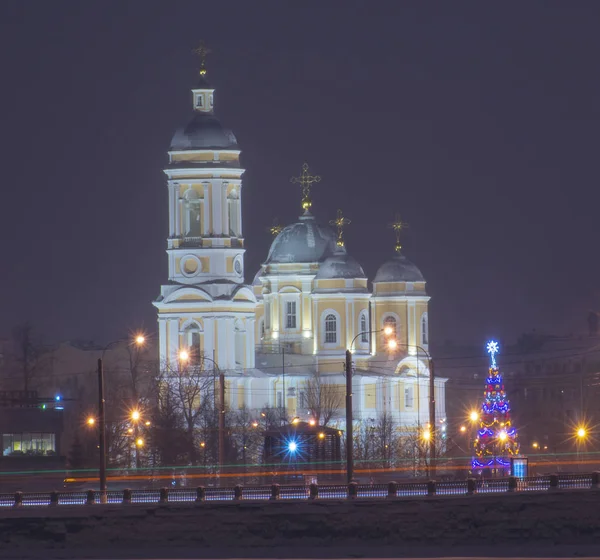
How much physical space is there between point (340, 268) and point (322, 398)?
898 cm

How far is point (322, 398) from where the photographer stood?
148 meters

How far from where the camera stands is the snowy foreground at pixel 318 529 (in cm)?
7944

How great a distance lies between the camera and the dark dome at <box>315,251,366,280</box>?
502 feet

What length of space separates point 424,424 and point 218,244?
1556 centimetres

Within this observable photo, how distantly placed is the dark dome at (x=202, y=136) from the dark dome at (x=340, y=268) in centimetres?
1304

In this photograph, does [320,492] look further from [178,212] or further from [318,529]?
[178,212]

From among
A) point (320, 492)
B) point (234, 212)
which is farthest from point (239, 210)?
point (320, 492)

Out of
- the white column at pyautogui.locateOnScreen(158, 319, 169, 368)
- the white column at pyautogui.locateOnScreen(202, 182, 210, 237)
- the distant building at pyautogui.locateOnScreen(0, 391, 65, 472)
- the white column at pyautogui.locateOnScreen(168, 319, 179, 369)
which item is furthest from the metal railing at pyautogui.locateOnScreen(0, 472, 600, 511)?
the white column at pyautogui.locateOnScreen(158, 319, 169, 368)

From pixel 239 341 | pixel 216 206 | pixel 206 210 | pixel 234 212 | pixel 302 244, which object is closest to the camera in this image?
pixel 216 206

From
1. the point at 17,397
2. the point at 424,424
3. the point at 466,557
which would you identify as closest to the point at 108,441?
the point at 17,397

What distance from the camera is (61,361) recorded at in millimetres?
195000

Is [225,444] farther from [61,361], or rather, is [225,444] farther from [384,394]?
[61,361]

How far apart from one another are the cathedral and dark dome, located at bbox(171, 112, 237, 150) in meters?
0.05

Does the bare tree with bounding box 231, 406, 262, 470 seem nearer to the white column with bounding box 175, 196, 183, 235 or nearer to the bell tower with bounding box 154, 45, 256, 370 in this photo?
the bell tower with bounding box 154, 45, 256, 370
